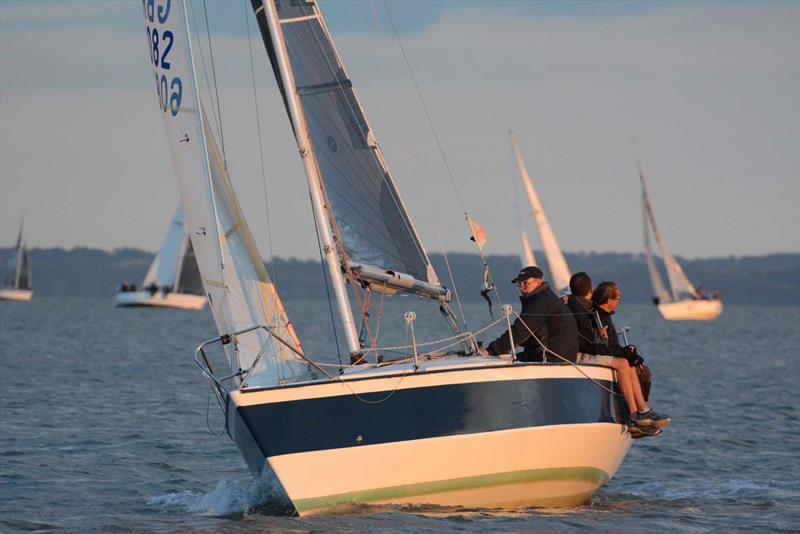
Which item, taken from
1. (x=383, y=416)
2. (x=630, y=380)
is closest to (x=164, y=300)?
(x=630, y=380)

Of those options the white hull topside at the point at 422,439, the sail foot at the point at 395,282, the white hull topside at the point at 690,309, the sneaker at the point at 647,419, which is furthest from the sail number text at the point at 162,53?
the white hull topside at the point at 690,309

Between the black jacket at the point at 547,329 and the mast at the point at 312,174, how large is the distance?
4.12 ft

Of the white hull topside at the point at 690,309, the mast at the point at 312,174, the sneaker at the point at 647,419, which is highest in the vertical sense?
the mast at the point at 312,174

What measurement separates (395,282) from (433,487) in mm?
2178

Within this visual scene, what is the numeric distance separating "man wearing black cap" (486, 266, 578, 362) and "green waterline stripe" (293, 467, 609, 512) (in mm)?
922

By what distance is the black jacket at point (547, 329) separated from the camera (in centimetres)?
1138

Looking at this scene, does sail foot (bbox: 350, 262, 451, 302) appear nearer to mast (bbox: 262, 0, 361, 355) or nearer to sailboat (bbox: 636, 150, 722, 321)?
mast (bbox: 262, 0, 361, 355)

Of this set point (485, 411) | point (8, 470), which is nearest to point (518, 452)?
point (485, 411)

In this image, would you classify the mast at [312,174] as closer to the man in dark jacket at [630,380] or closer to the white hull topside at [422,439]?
the white hull topside at [422,439]

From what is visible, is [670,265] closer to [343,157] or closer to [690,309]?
[690,309]

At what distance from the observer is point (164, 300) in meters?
88.9

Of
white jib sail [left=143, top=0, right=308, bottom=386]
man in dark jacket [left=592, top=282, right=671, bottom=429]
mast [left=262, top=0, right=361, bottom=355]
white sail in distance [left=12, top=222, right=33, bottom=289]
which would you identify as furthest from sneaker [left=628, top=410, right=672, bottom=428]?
white sail in distance [left=12, top=222, right=33, bottom=289]

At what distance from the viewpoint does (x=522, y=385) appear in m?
10.8

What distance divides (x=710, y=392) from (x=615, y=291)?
1457 cm
